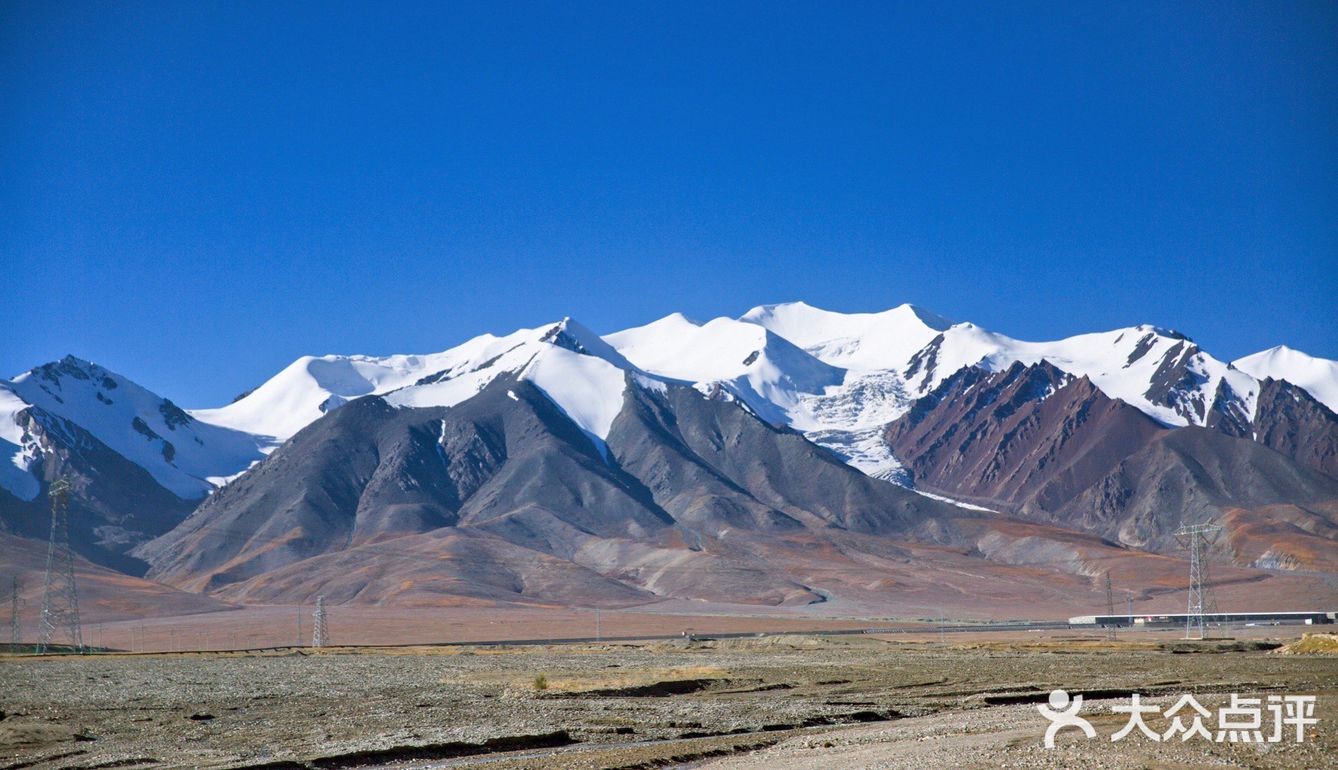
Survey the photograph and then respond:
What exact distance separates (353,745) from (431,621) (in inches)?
5887

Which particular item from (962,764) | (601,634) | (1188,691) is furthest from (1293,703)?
(601,634)

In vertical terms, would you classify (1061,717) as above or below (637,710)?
above

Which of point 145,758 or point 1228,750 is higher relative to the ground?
point 1228,750

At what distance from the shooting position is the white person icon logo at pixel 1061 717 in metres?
37.4

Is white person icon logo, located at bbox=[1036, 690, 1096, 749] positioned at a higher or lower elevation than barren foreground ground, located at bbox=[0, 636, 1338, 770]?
higher

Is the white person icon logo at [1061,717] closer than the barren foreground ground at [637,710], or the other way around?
the white person icon logo at [1061,717]

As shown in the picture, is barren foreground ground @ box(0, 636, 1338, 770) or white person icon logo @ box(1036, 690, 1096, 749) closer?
white person icon logo @ box(1036, 690, 1096, 749)

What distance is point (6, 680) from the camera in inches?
3182

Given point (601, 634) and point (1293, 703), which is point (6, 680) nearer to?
point (1293, 703)

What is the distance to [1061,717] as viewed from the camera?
1683 inches

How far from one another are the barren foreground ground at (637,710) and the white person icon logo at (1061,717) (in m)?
0.43

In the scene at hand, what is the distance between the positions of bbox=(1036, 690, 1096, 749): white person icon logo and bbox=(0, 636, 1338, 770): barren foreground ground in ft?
1.42

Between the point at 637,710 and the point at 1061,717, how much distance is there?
1953 cm

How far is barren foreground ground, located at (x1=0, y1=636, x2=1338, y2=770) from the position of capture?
39.4m
